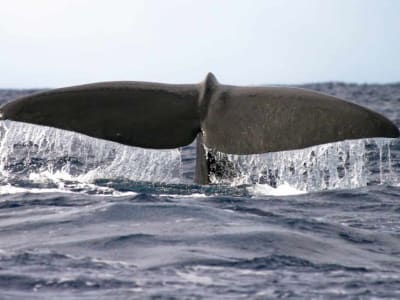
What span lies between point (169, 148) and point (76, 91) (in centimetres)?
95

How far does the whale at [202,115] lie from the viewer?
360 inches

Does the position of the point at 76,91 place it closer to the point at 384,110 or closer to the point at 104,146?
the point at 104,146

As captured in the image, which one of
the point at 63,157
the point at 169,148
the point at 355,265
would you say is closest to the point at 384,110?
the point at 63,157

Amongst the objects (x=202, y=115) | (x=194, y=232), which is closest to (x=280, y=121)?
(x=202, y=115)

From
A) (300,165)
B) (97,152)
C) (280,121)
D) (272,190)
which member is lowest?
(272,190)

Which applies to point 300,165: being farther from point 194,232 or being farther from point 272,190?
point 194,232

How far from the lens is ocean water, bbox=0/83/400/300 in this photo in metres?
6.30

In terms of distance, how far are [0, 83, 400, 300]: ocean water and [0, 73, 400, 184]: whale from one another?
0.36ft

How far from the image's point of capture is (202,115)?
9.80 metres

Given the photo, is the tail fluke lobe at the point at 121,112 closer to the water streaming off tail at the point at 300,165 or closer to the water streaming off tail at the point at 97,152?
the water streaming off tail at the point at 97,152

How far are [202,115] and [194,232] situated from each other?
2.16 metres

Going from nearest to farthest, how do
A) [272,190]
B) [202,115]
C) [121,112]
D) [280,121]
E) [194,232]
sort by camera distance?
[194,232] < [280,121] < [121,112] < [202,115] < [272,190]

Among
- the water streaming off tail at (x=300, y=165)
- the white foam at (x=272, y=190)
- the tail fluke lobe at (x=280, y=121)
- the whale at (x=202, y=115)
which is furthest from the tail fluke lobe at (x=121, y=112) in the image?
the white foam at (x=272, y=190)

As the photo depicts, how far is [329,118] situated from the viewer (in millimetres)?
9133
